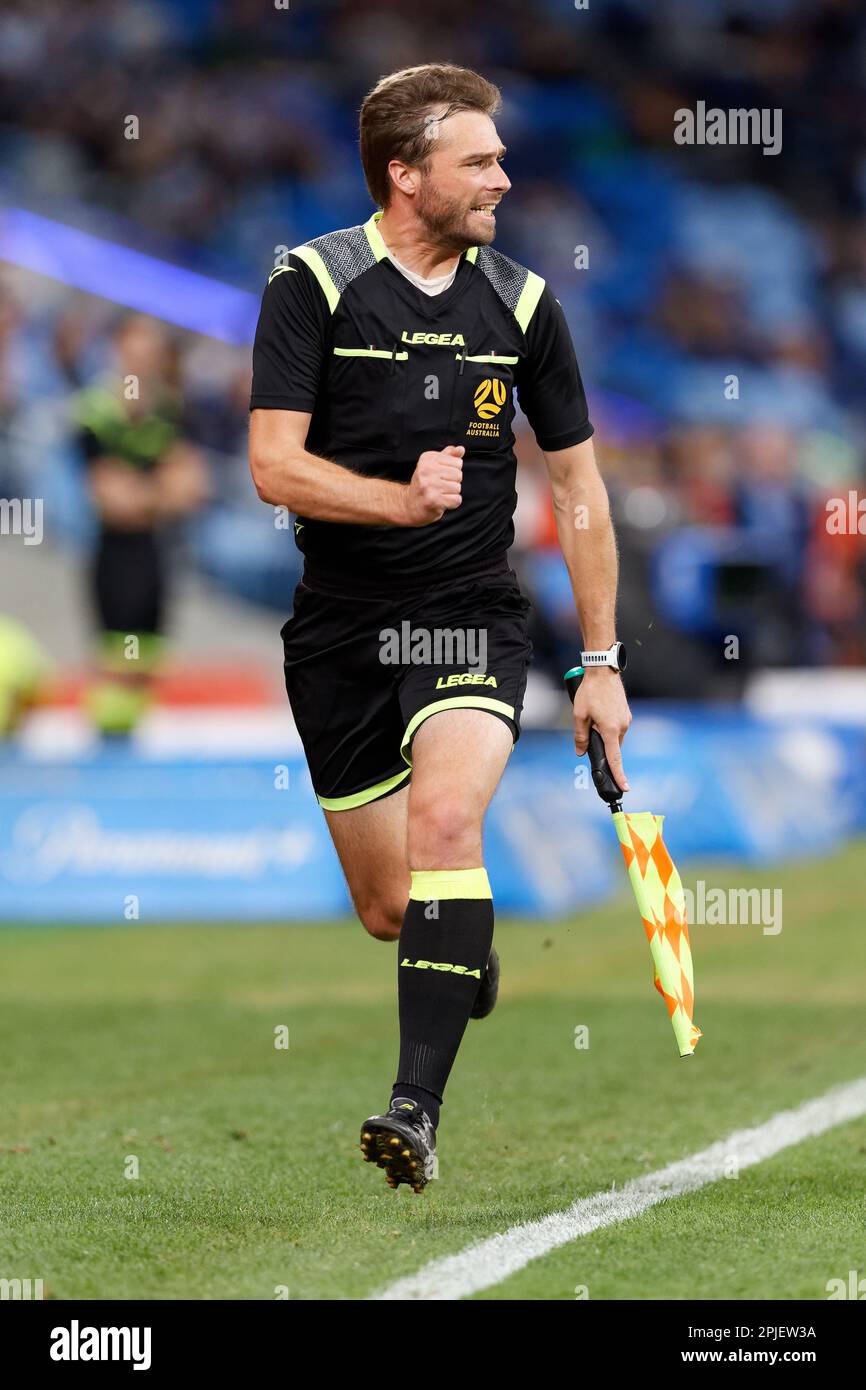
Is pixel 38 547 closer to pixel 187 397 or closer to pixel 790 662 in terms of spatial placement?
pixel 187 397

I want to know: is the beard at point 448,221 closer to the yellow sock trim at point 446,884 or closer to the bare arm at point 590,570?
the bare arm at point 590,570

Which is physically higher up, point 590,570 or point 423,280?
point 423,280

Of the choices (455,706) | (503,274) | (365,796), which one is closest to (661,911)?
(455,706)

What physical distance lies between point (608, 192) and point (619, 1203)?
22.0m

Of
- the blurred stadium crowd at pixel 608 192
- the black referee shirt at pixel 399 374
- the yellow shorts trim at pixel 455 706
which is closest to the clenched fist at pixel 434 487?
the black referee shirt at pixel 399 374

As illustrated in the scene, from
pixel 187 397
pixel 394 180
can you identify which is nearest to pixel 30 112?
pixel 187 397

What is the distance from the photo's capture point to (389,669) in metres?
5.38

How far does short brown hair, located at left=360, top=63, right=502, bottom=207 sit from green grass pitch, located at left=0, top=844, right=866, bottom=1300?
251 centimetres


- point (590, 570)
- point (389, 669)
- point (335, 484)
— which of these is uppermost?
point (335, 484)

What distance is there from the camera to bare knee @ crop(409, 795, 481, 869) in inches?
194

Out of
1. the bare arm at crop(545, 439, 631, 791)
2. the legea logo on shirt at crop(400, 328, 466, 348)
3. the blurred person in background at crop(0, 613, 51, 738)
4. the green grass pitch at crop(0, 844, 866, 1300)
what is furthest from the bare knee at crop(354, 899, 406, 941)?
the blurred person in background at crop(0, 613, 51, 738)

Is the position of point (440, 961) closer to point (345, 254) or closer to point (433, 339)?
point (433, 339)

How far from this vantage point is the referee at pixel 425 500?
4.97 m

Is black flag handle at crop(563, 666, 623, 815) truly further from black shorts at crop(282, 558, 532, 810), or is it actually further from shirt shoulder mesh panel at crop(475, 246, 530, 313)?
shirt shoulder mesh panel at crop(475, 246, 530, 313)
